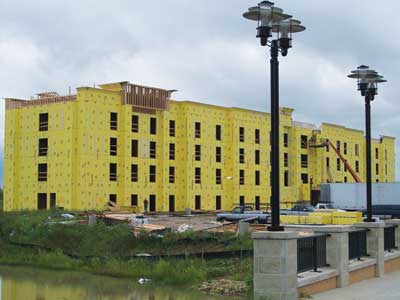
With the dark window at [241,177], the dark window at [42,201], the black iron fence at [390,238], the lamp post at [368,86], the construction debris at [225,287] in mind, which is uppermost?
the lamp post at [368,86]

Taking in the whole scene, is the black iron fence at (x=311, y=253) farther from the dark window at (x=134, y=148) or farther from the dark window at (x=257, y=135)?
the dark window at (x=257, y=135)

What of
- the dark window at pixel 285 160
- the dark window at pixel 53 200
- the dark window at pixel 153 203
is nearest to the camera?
the dark window at pixel 53 200

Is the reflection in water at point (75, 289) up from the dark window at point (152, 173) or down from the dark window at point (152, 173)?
down

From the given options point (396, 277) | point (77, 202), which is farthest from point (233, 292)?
point (77, 202)

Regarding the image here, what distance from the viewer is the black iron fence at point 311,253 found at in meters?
16.2

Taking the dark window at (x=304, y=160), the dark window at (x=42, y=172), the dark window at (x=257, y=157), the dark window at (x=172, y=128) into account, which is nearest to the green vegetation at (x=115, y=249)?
the dark window at (x=42, y=172)

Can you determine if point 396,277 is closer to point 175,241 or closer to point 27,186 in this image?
point 175,241

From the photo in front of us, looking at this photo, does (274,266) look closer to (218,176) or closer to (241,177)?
(218,176)

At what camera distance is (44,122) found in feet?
200

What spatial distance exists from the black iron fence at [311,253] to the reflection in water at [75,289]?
489 cm

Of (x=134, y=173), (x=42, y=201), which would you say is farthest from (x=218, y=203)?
(x=42, y=201)

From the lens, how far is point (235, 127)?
7200cm

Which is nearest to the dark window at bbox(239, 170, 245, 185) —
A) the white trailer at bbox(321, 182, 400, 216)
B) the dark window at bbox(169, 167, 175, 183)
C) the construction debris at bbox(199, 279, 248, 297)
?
the dark window at bbox(169, 167, 175, 183)

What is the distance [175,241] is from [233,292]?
14818 mm
